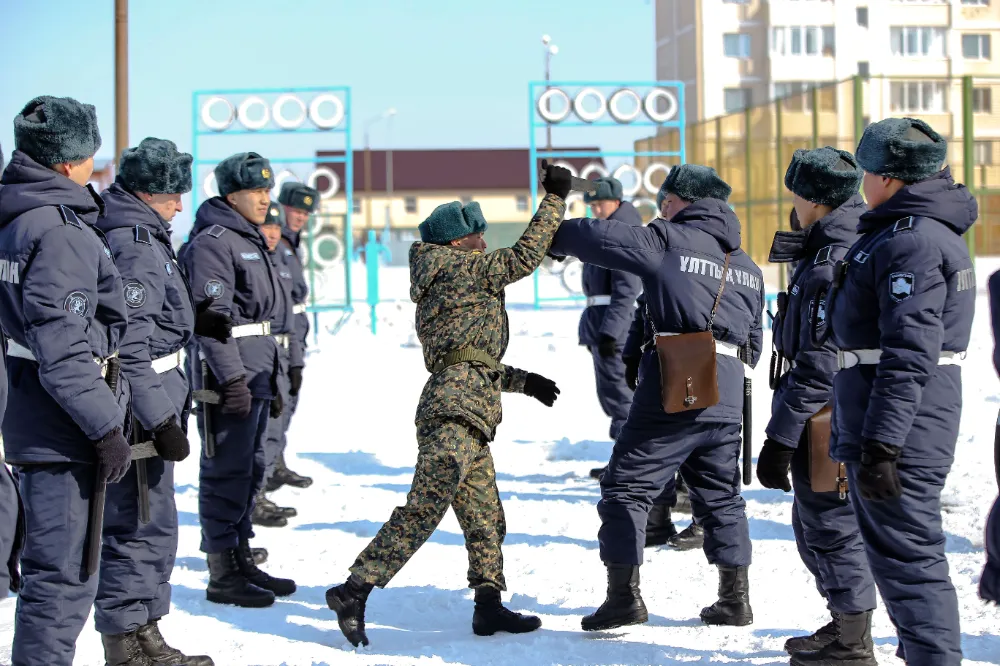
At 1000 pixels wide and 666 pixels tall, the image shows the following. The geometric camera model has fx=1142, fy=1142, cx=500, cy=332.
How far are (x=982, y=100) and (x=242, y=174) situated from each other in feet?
53.8

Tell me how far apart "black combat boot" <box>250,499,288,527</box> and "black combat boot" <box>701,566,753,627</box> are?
3.07m

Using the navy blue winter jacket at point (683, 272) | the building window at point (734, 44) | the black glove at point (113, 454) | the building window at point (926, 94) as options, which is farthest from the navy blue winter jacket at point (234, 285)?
the building window at point (734, 44)

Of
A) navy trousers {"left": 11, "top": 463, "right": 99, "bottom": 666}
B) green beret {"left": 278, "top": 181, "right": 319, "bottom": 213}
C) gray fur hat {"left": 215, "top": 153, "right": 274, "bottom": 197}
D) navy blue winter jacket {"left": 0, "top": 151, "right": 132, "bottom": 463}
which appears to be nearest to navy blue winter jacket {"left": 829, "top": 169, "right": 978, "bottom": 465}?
navy blue winter jacket {"left": 0, "top": 151, "right": 132, "bottom": 463}

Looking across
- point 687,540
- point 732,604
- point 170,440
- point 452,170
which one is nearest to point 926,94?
point 687,540

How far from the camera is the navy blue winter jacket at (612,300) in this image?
762cm

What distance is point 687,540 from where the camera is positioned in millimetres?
6148

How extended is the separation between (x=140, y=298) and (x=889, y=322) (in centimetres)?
266

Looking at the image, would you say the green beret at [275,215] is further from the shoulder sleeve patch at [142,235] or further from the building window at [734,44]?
the building window at [734,44]

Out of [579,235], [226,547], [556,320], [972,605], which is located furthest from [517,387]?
[556,320]

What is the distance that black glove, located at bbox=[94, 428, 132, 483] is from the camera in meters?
3.56

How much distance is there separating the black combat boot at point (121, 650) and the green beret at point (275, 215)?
3851 mm

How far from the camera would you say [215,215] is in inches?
223

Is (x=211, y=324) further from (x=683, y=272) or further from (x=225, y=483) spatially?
(x=683, y=272)

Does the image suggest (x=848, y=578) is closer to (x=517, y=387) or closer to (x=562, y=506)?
(x=517, y=387)
